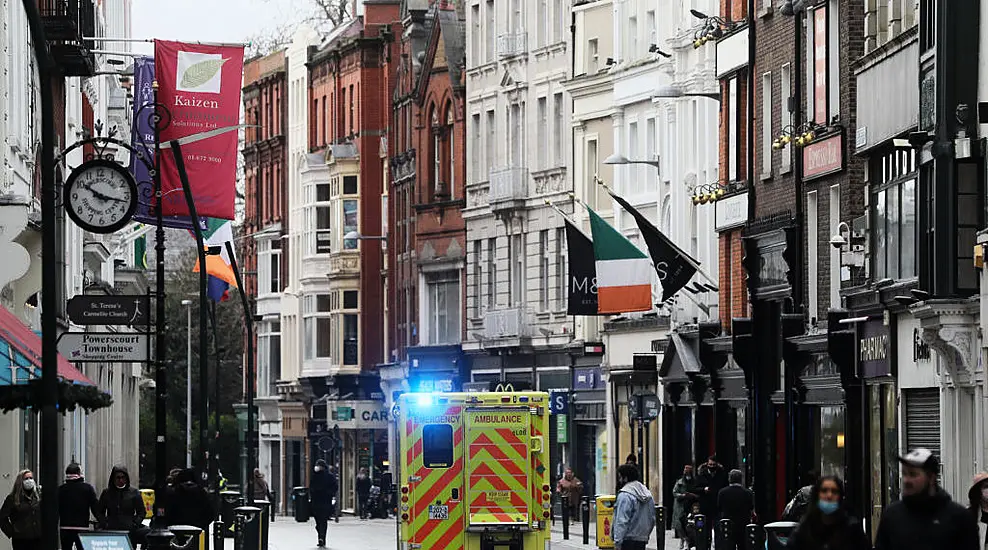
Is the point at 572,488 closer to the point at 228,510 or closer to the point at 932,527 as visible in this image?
the point at 228,510

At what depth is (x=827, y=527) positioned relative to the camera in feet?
48.0

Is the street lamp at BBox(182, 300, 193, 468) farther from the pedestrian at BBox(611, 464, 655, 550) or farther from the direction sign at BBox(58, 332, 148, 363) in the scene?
the pedestrian at BBox(611, 464, 655, 550)

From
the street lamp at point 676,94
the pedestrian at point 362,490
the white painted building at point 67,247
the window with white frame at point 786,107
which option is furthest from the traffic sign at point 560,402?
the window with white frame at point 786,107

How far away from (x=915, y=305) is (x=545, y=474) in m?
5.49

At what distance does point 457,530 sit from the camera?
3331cm

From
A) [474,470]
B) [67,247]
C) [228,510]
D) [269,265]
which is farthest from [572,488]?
[269,265]

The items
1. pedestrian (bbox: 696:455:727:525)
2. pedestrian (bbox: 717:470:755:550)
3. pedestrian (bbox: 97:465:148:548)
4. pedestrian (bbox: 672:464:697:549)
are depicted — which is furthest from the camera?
pedestrian (bbox: 672:464:697:549)

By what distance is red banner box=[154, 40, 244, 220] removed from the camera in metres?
38.3

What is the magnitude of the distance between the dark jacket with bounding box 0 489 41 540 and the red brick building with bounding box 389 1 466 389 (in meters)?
46.9

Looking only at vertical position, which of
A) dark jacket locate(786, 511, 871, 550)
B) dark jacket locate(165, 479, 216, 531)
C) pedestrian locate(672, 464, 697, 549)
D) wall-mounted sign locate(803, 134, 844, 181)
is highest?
wall-mounted sign locate(803, 134, 844, 181)

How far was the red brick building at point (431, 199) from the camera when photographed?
75250mm

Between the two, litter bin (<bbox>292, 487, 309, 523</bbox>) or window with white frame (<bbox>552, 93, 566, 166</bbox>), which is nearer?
window with white frame (<bbox>552, 93, 566, 166</bbox>)

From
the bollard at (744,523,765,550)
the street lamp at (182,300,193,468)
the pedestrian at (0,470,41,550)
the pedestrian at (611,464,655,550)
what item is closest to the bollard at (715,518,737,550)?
the bollard at (744,523,765,550)

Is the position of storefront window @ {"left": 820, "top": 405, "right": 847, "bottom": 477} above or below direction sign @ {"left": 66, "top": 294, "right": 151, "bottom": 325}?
below
